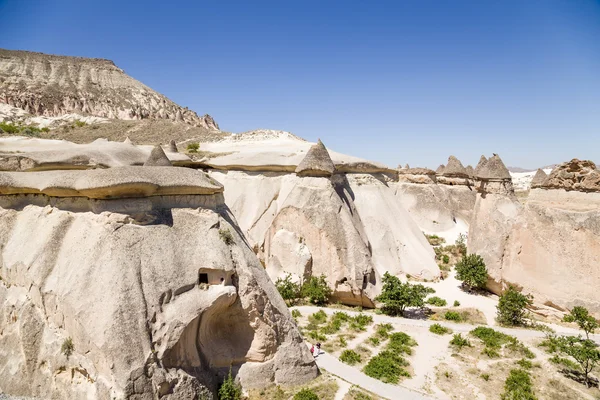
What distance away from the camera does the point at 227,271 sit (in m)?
9.62

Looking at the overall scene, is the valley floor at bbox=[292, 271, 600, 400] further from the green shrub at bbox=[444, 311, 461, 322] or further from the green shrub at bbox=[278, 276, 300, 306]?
the green shrub at bbox=[278, 276, 300, 306]

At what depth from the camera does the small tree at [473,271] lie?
60.4 feet

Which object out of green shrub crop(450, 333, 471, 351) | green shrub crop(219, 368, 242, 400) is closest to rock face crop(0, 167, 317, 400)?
green shrub crop(219, 368, 242, 400)

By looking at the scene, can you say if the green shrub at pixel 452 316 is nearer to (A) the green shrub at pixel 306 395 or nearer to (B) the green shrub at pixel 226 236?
(A) the green shrub at pixel 306 395

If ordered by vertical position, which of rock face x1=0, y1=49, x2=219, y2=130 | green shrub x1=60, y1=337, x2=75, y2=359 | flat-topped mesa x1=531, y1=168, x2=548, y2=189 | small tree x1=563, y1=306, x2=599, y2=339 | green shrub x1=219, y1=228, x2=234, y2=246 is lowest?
small tree x1=563, y1=306, x2=599, y2=339

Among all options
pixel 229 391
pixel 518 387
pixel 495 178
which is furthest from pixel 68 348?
pixel 495 178

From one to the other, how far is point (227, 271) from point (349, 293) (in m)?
9.05

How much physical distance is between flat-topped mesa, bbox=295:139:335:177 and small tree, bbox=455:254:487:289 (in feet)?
27.9

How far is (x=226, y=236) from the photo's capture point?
33.7 ft

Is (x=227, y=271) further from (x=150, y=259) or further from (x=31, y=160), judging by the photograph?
(x=31, y=160)

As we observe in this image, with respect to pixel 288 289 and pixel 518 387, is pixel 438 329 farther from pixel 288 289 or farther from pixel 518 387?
pixel 288 289

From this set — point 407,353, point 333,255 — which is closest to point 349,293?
point 333,255

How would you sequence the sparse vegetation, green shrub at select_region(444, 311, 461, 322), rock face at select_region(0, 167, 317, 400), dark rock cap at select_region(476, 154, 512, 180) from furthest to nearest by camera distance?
the sparse vegetation → dark rock cap at select_region(476, 154, 512, 180) → green shrub at select_region(444, 311, 461, 322) → rock face at select_region(0, 167, 317, 400)

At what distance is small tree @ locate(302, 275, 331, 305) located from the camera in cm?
1698
